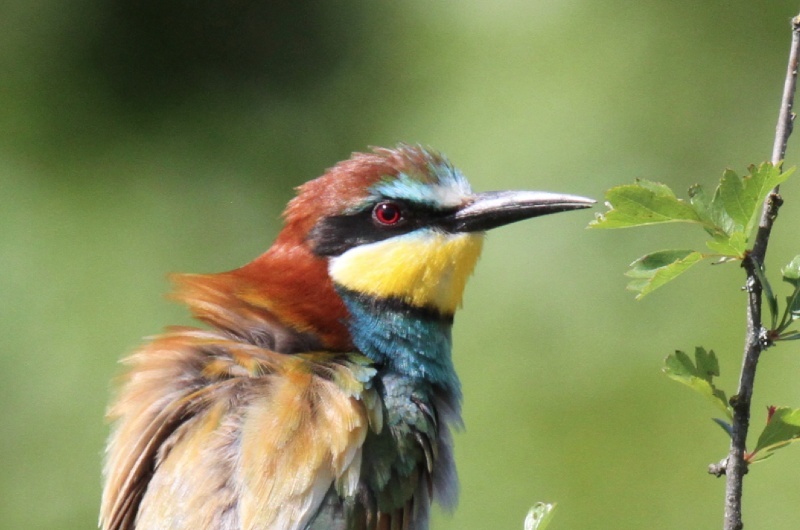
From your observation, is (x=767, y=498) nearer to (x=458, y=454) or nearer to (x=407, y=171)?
(x=458, y=454)

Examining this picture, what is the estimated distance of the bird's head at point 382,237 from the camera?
2.48 metres

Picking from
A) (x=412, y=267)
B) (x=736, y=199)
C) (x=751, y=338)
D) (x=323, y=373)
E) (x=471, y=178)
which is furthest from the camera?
(x=471, y=178)

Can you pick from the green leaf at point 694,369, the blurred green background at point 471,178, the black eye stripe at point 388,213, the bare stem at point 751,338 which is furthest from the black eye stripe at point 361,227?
the bare stem at point 751,338

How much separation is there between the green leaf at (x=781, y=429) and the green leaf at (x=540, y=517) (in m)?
0.27

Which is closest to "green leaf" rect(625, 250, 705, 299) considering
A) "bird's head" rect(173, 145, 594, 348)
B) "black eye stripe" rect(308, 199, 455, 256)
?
"bird's head" rect(173, 145, 594, 348)

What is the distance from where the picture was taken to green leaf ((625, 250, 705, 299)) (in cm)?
157

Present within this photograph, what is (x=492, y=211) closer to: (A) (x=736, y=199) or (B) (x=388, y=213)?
(B) (x=388, y=213)

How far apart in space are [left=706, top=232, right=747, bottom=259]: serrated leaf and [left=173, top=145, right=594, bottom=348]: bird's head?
3.02 feet

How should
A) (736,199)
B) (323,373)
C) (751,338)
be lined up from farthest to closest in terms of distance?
(323,373), (736,199), (751,338)

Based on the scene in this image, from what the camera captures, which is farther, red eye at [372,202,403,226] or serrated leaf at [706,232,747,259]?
red eye at [372,202,403,226]

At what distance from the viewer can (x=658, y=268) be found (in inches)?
62.7

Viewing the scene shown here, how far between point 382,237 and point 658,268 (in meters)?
0.99

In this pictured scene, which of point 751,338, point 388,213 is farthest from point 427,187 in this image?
point 751,338

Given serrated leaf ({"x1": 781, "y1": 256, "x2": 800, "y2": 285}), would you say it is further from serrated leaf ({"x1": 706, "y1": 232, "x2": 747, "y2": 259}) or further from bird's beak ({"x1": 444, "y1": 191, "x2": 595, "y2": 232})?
bird's beak ({"x1": 444, "y1": 191, "x2": 595, "y2": 232})
